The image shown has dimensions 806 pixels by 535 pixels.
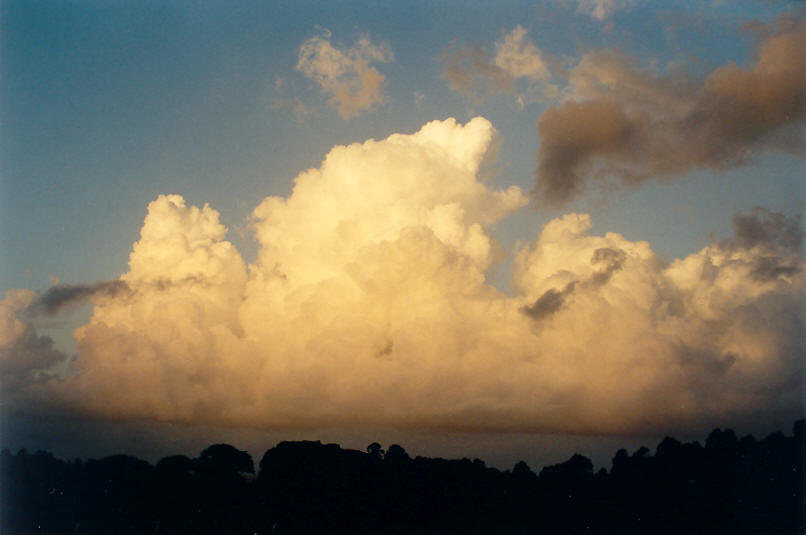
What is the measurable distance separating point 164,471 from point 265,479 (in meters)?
16.7

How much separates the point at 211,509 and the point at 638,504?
7057cm

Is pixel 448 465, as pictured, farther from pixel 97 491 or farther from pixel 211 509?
pixel 97 491

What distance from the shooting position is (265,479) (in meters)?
168

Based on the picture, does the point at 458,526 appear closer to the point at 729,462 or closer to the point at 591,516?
the point at 591,516

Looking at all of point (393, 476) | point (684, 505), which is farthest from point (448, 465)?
point (684, 505)

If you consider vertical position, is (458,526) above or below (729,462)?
below

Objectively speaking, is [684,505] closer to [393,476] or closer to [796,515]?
[796,515]

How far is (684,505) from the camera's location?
167375mm

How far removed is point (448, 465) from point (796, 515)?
2194 inches

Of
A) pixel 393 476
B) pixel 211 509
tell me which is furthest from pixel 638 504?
pixel 211 509

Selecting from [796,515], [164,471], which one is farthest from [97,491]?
[796,515]

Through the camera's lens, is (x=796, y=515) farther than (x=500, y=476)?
No

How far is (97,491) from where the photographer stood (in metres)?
169

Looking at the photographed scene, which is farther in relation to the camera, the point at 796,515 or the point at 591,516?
the point at 591,516
